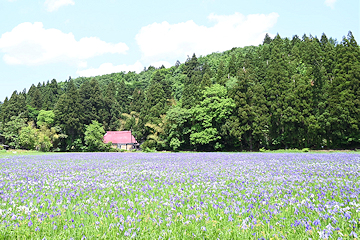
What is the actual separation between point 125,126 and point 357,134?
60454 millimetres

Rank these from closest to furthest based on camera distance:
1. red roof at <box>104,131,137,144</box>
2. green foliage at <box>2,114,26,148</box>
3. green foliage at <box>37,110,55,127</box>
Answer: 1. green foliage at <box>2,114,26,148</box>
2. green foliage at <box>37,110,55,127</box>
3. red roof at <box>104,131,137,144</box>

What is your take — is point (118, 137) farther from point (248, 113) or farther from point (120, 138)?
point (248, 113)

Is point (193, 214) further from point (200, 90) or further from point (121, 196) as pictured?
point (200, 90)

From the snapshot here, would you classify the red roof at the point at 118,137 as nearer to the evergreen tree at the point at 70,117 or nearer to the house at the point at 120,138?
the house at the point at 120,138

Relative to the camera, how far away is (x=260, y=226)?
424 centimetres

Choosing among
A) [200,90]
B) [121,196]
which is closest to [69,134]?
[200,90]

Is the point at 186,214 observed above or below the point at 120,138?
below

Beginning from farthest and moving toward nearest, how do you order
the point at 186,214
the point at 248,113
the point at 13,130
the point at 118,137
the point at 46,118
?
1. the point at 118,137
2. the point at 46,118
3. the point at 13,130
4. the point at 248,113
5. the point at 186,214

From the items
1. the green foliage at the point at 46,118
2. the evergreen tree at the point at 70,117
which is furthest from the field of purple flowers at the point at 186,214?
the green foliage at the point at 46,118

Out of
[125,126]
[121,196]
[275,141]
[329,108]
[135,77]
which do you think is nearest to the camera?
[121,196]

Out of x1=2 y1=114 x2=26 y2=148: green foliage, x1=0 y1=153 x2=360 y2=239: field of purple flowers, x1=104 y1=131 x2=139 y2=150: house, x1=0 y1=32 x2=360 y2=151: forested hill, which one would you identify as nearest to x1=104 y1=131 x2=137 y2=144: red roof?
x1=104 y1=131 x2=139 y2=150: house

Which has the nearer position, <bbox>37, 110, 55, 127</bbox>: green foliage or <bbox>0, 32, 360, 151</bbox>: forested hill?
<bbox>0, 32, 360, 151</bbox>: forested hill

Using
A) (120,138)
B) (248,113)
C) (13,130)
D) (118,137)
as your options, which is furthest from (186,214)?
(118,137)

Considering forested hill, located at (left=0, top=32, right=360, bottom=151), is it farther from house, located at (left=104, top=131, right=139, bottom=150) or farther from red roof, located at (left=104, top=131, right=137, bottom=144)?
house, located at (left=104, top=131, right=139, bottom=150)
